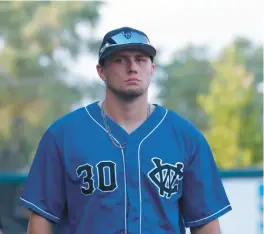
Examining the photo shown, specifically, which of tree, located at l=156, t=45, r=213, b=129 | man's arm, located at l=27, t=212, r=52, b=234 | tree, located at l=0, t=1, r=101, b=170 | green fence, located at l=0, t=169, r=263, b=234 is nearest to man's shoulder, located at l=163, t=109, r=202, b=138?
man's arm, located at l=27, t=212, r=52, b=234

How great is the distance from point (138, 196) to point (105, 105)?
406 mm

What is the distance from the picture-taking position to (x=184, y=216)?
10.1 feet

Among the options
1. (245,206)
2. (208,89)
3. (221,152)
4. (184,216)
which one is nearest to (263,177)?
(245,206)

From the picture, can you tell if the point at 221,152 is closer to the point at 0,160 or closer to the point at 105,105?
the point at 0,160

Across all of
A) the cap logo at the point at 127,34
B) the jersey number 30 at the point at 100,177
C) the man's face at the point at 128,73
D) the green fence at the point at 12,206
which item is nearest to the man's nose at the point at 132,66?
the man's face at the point at 128,73

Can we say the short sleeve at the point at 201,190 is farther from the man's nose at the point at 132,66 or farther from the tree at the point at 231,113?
the tree at the point at 231,113

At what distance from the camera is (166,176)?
295 cm

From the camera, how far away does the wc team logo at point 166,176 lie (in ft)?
9.62

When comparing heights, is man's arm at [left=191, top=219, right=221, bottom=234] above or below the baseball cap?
below

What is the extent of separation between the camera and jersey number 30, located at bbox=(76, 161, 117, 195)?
2.91 m

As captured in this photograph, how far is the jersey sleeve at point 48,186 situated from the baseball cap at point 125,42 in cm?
38

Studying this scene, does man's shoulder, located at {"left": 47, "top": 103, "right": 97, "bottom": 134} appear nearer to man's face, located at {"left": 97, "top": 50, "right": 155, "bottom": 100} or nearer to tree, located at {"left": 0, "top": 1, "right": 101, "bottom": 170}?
man's face, located at {"left": 97, "top": 50, "right": 155, "bottom": 100}

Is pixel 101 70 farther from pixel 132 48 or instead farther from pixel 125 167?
pixel 125 167

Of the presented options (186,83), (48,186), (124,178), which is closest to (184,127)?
(124,178)
